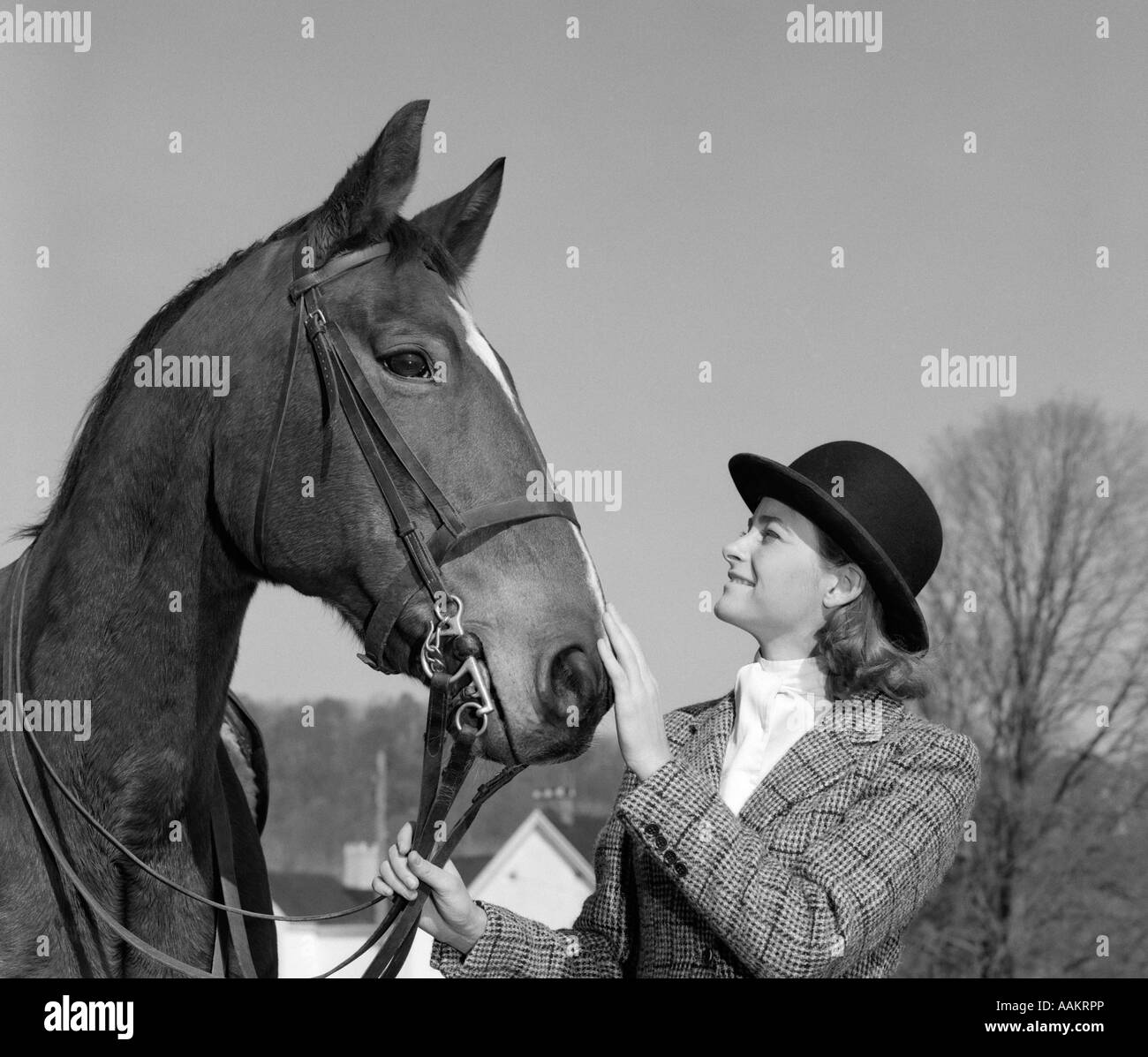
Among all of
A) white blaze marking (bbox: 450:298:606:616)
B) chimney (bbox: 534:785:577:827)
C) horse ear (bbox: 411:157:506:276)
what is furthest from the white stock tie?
chimney (bbox: 534:785:577:827)

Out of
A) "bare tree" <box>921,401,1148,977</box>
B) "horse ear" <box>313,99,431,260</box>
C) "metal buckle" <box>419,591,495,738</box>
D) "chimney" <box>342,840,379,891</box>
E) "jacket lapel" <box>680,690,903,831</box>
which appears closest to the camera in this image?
"metal buckle" <box>419,591,495,738</box>

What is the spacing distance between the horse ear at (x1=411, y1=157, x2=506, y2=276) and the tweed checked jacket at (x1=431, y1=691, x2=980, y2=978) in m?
1.46

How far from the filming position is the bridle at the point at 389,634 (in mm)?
2678

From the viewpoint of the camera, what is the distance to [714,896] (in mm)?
2461

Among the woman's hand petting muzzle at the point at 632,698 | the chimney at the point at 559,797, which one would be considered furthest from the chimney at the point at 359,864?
the woman's hand petting muzzle at the point at 632,698

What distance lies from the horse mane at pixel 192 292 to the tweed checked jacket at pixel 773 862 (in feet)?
4.47

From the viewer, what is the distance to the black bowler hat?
288 cm

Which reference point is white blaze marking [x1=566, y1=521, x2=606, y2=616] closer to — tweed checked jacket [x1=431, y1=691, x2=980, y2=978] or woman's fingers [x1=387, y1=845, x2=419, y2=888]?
tweed checked jacket [x1=431, y1=691, x2=980, y2=978]

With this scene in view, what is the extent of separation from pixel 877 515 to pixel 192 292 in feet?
6.06

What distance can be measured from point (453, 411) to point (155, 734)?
39.7 inches

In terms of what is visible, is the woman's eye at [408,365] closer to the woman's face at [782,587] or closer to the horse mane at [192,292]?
the horse mane at [192,292]
